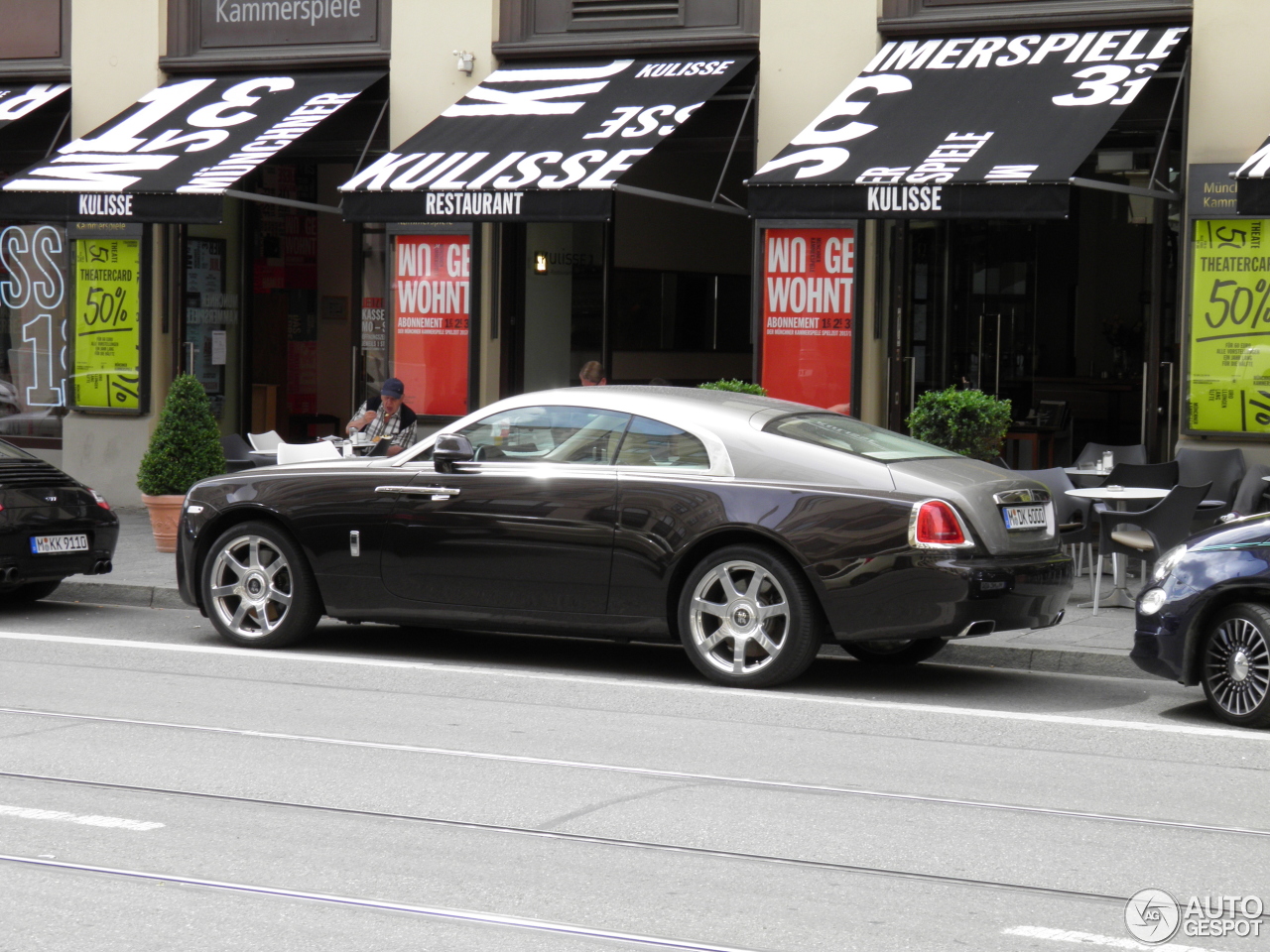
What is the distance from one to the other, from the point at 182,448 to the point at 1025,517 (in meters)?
7.81

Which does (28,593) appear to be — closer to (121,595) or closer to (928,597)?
(121,595)

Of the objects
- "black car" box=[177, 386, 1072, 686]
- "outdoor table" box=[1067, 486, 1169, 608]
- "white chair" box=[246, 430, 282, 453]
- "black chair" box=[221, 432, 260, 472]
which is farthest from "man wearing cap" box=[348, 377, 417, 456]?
"outdoor table" box=[1067, 486, 1169, 608]

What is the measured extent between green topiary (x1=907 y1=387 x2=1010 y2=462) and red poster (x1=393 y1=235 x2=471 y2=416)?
5031mm

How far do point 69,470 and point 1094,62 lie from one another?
35.8ft

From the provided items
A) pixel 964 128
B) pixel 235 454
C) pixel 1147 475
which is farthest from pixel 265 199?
pixel 1147 475

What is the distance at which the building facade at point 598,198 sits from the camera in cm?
1324

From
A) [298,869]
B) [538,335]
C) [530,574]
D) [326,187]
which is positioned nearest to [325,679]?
[530,574]

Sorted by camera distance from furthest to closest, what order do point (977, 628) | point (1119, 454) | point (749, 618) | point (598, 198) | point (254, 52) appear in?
1. point (254, 52)
2. point (1119, 454)
3. point (598, 198)
4. point (749, 618)
5. point (977, 628)

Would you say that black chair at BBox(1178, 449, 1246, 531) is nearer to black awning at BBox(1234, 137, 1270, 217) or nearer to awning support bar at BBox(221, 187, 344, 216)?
black awning at BBox(1234, 137, 1270, 217)

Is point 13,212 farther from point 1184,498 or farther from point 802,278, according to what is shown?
point 1184,498

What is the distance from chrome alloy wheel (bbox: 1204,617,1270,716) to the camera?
306 inches

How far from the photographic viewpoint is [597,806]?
20.1ft

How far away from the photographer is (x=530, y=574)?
901 cm

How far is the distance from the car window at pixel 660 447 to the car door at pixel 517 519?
81mm
